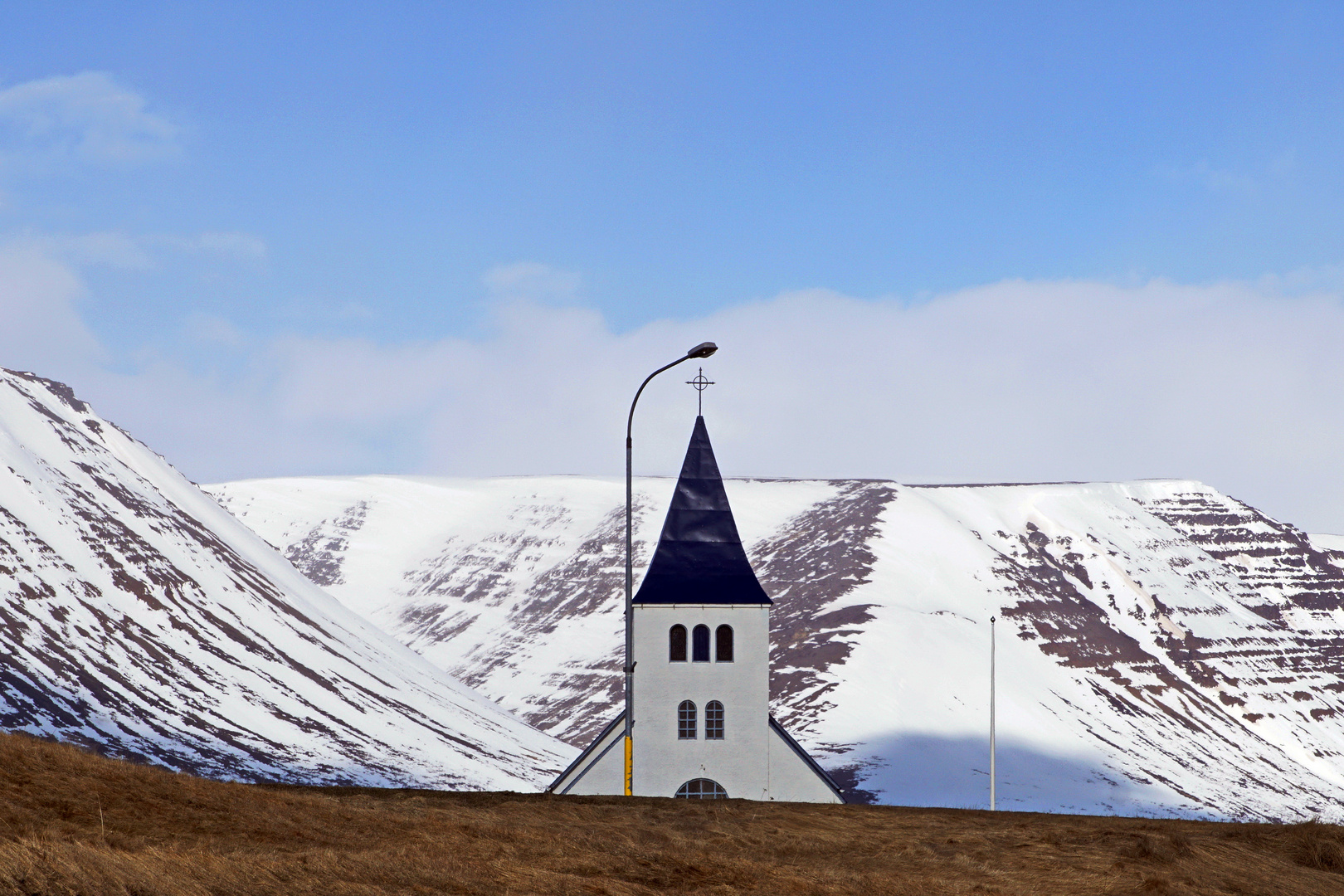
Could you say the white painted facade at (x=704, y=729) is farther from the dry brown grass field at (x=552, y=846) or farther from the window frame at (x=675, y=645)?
the dry brown grass field at (x=552, y=846)

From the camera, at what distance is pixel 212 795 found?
19156 millimetres

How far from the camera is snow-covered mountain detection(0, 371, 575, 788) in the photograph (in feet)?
452

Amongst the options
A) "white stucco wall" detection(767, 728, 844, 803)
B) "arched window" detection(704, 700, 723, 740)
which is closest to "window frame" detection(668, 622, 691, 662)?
"arched window" detection(704, 700, 723, 740)

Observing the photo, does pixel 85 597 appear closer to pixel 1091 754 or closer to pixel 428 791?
pixel 1091 754

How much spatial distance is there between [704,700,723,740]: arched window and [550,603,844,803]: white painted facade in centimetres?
12

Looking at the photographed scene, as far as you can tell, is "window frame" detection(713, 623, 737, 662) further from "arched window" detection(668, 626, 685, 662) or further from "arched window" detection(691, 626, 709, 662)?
"arched window" detection(668, 626, 685, 662)

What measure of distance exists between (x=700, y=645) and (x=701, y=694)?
1.56m

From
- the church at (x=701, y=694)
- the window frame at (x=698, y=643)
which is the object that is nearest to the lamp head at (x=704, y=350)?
the church at (x=701, y=694)

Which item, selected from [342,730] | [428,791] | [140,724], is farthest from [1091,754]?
[428,791]

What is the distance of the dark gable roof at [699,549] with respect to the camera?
43344mm

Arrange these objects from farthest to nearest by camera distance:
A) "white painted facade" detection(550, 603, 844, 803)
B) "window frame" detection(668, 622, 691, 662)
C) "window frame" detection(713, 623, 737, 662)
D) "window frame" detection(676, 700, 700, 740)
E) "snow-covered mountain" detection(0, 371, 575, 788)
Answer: "snow-covered mountain" detection(0, 371, 575, 788) < "window frame" detection(713, 623, 737, 662) < "window frame" detection(668, 622, 691, 662) < "window frame" detection(676, 700, 700, 740) < "white painted facade" detection(550, 603, 844, 803)

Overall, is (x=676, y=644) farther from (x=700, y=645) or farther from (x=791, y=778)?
(x=791, y=778)

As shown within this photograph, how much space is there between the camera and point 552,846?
56.9 ft

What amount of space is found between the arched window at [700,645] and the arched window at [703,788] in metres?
3.69
